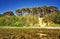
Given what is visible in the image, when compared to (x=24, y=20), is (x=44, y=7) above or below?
above

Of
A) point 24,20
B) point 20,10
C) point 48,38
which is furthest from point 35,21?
point 48,38

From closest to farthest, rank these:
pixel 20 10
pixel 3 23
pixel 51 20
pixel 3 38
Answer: pixel 3 38
pixel 3 23
pixel 51 20
pixel 20 10

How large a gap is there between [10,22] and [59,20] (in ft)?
32.1

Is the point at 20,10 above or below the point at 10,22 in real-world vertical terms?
above

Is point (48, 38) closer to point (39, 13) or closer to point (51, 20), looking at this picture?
point (51, 20)

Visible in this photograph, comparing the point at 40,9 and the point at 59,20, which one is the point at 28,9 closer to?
the point at 40,9

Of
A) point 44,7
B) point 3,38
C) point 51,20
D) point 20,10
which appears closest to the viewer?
point 3,38

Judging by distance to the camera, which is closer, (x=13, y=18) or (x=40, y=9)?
(x=13, y=18)

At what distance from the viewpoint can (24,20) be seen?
32.7m

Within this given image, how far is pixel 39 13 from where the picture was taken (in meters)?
42.5

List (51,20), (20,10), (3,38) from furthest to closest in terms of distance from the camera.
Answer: (20,10)
(51,20)
(3,38)

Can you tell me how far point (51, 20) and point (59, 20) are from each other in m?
1.81

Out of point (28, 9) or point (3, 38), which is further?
point (28, 9)

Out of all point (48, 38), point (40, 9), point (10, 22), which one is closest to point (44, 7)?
point (40, 9)
